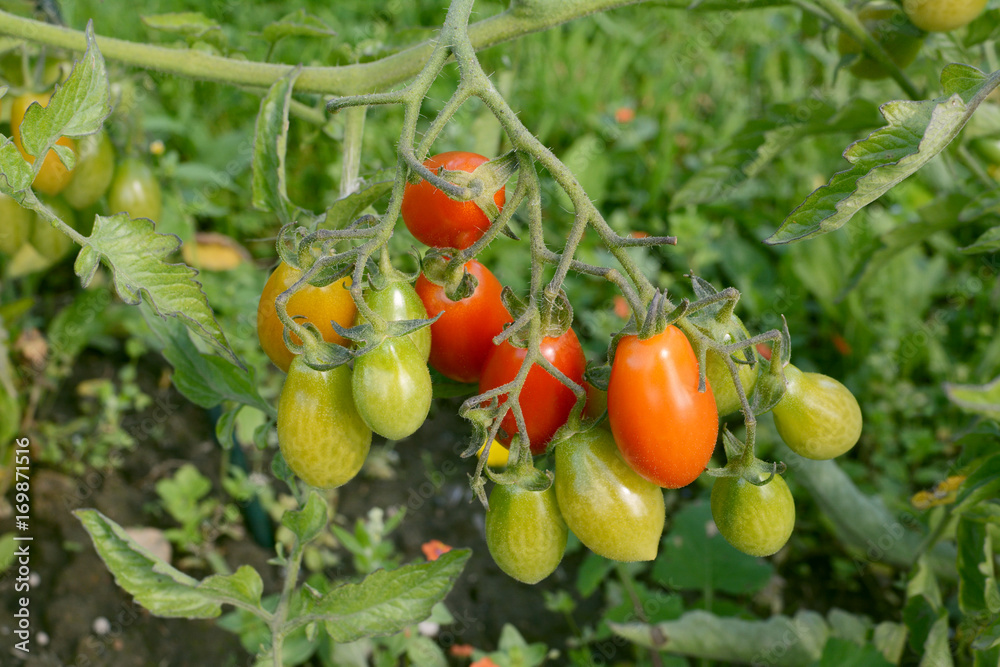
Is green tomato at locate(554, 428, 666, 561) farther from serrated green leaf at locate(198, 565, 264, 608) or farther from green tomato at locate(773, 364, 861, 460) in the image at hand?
serrated green leaf at locate(198, 565, 264, 608)

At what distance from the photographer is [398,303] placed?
32.2 inches

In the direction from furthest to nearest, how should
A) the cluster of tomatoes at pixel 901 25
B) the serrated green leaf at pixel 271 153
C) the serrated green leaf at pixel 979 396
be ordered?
the cluster of tomatoes at pixel 901 25
the serrated green leaf at pixel 271 153
the serrated green leaf at pixel 979 396

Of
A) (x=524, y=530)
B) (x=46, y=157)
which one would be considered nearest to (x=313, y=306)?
(x=524, y=530)

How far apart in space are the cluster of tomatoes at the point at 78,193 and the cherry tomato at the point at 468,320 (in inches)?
31.5

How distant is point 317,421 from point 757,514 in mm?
470

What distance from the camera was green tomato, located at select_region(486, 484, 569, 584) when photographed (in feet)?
2.77

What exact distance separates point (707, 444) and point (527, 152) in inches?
13.5

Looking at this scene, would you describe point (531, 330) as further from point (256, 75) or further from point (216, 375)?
point (256, 75)

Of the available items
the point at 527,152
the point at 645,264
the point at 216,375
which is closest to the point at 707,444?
the point at 527,152

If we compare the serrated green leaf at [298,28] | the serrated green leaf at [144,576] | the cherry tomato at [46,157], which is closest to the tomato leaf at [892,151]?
the serrated green leaf at [298,28]

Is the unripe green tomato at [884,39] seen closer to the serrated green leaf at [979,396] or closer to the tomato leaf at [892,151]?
the tomato leaf at [892,151]

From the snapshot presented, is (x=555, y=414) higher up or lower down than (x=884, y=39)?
lower down

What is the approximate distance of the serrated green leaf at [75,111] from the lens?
903mm

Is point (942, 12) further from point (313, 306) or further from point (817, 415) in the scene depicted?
point (313, 306)
